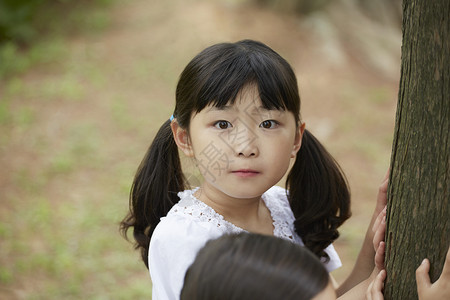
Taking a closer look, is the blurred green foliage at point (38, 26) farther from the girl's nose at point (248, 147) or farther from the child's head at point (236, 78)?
the girl's nose at point (248, 147)

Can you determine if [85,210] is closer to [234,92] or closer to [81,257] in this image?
[81,257]

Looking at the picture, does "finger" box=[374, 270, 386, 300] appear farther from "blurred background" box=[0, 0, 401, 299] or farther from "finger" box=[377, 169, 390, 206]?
"blurred background" box=[0, 0, 401, 299]

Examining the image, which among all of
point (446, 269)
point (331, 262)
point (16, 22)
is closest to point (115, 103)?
point (16, 22)

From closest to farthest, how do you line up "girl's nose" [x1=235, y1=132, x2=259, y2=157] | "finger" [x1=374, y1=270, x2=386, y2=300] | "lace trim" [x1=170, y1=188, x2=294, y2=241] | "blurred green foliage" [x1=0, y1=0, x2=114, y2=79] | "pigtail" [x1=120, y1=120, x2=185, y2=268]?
1. "finger" [x1=374, y1=270, x2=386, y2=300]
2. "girl's nose" [x1=235, y1=132, x2=259, y2=157]
3. "lace trim" [x1=170, y1=188, x2=294, y2=241]
4. "pigtail" [x1=120, y1=120, x2=185, y2=268]
5. "blurred green foliage" [x1=0, y1=0, x2=114, y2=79]

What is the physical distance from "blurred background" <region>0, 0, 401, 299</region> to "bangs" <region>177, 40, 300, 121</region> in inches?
99.9

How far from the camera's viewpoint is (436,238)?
1.40 m

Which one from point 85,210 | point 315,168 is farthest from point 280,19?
point 315,168

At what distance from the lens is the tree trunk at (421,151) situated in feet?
4.30

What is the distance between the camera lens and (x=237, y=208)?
Answer: 1980mm

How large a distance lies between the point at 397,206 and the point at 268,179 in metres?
0.44

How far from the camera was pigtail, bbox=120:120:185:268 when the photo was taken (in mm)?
2139

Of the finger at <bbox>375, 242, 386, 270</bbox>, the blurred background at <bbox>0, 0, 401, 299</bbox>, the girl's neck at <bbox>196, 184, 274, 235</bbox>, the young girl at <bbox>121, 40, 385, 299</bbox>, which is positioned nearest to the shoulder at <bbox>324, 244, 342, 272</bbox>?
the young girl at <bbox>121, 40, 385, 299</bbox>

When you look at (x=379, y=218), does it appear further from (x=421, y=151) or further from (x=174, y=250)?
(x=174, y=250)

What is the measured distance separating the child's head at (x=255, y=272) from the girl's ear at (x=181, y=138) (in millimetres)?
591
